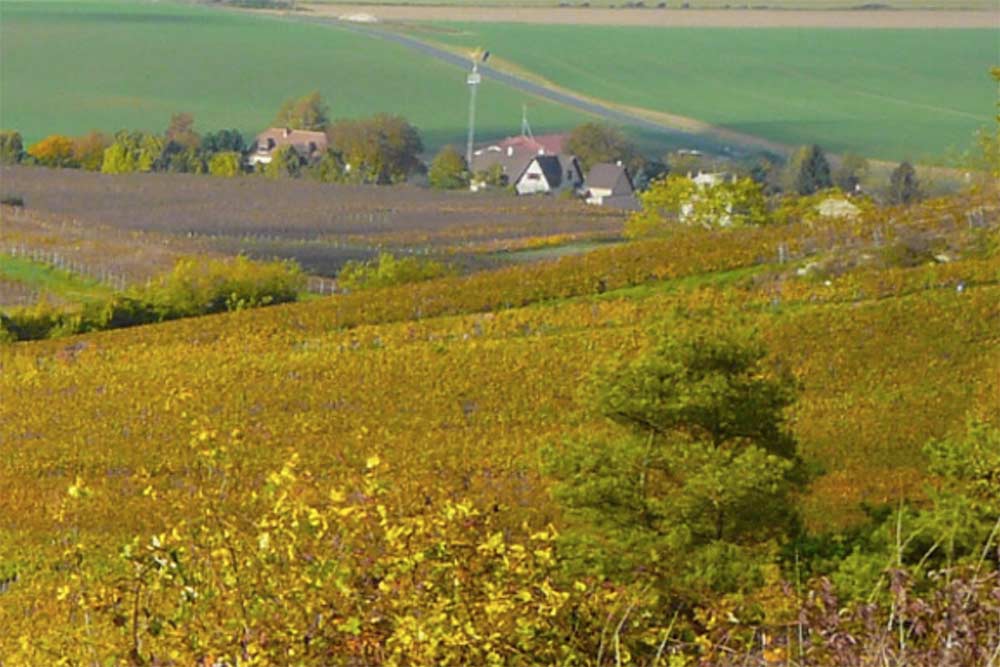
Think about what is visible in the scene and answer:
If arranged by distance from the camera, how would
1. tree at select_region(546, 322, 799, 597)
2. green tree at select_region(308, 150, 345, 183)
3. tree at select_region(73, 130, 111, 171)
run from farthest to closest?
→ tree at select_region(73, 130, 111, 171) < green tree at select_region(308, 150, 345, 183) < tree at select_region(546, 322, 799, 597)

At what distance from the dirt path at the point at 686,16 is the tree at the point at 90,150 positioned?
6477cm

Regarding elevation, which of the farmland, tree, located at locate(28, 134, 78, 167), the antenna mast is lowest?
tree, located at locate(28, 134, 78, 167)

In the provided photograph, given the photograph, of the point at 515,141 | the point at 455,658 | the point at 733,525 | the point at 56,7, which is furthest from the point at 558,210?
the point at 56,7

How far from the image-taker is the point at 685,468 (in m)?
15.7

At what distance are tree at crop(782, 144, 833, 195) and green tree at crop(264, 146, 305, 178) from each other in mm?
26848

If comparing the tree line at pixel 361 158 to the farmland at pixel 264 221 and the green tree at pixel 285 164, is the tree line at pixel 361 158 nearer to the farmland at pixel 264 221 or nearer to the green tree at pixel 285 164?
the green tree at pixel 285 164

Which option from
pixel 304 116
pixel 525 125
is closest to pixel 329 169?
pixel 304 116

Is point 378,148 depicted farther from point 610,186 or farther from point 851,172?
point 851,172

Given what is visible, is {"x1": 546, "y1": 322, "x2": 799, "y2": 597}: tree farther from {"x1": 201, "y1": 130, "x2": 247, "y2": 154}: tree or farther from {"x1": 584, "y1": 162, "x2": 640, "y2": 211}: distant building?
{"x1": 201, "y1": 130, "x2": 247, "y2": 154}: tree

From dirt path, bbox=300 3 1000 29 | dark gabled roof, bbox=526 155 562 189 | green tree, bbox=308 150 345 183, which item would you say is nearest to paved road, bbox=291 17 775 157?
dirt path, bbox=300 3 1000 29

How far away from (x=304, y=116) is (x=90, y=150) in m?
16.4

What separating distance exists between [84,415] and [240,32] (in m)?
132

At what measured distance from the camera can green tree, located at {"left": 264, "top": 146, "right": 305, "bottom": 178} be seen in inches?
4097

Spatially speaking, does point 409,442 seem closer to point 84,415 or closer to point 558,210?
point 84,415
